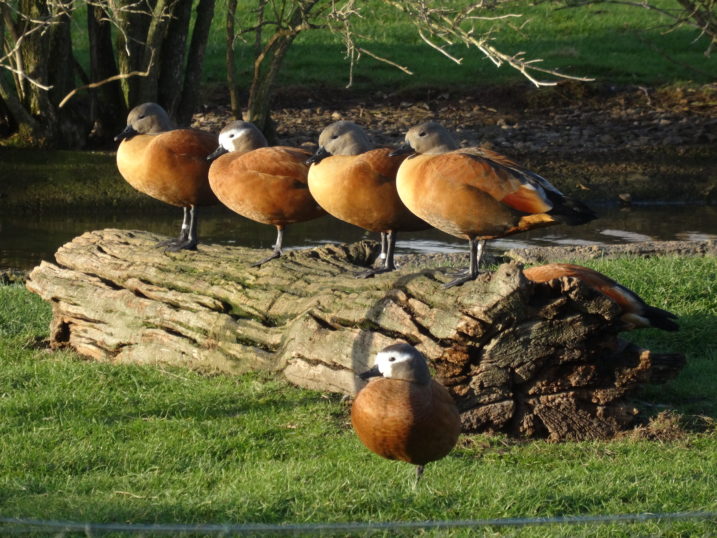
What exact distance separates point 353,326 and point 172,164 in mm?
1771

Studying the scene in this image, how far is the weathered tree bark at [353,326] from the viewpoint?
17.4ft

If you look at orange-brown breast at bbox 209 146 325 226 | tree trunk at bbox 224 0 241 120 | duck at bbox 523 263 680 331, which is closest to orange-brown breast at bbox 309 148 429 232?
orange-brown breast at bbox 209 146 325 226

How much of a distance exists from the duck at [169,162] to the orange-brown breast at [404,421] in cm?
285

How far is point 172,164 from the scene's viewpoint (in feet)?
22.0

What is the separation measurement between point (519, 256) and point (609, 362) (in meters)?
3.99

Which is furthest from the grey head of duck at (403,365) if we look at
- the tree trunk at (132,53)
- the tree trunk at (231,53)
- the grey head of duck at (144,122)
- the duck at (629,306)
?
the tree trunk at (132,53)

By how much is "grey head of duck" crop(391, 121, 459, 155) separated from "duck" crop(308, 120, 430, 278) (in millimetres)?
139

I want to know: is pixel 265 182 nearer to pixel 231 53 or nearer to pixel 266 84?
pixel 231 53

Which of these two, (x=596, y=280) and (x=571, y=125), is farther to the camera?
(x=571, y=125)

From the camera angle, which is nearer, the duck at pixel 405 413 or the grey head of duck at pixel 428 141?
the duck at pixel 405 413

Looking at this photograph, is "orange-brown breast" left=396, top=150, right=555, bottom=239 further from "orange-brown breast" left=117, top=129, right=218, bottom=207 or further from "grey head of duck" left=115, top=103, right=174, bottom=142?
"grey head of duck" left=115, top=103, right=174, bottom=142

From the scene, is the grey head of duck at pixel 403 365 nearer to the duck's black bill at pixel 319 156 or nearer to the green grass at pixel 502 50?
the duck's black bill at pixel 319 156

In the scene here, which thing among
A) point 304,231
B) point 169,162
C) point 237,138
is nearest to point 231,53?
point 304,231

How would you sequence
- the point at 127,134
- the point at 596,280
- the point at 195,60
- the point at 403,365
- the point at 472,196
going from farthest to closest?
the point at 195,60 < the point at 127,134 < the point at 596,280 < the point at 472,196 < the point at 403,365
